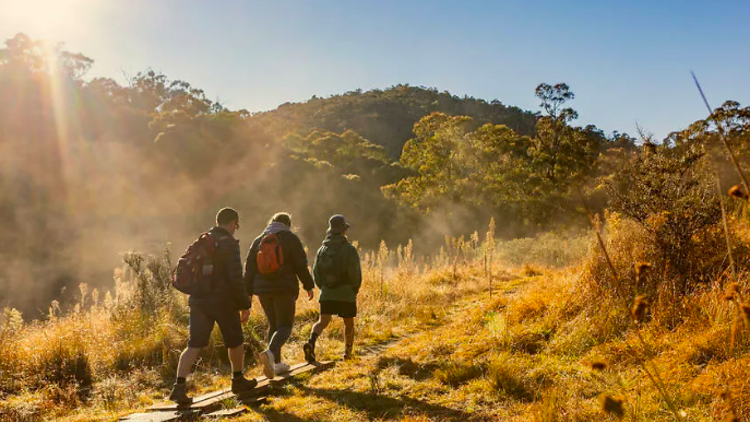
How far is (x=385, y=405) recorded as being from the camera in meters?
4.33

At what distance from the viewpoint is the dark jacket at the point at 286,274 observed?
18.2 ft

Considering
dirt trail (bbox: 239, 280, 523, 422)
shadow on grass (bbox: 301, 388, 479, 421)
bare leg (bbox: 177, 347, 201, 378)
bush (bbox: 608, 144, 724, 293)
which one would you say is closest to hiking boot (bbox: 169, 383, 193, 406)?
bare leg (bbox: 177, 347, 201, 378)

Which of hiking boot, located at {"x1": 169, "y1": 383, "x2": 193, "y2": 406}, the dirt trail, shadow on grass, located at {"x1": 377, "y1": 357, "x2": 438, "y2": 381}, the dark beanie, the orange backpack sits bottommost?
shadow on grass, located at {"x1": 377, "y1": 357, "x2": 438, "y2": 381}

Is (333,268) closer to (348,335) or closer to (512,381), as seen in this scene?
(348,335)

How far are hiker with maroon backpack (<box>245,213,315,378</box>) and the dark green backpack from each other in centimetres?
42

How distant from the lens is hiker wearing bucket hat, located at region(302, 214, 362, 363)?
5.98 meters

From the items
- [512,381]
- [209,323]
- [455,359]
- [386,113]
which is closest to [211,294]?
[209,323]

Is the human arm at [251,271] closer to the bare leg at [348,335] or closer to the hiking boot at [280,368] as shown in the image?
the hiking boot at [280,368]

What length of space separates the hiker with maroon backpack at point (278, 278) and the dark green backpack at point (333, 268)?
42 centimetres

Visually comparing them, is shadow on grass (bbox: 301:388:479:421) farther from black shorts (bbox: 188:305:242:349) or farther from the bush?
the bush

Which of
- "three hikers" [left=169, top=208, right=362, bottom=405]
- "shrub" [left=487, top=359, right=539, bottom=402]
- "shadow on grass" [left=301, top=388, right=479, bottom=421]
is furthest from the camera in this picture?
"three hikers" [left=169, top=208, right=362, bottom=405]

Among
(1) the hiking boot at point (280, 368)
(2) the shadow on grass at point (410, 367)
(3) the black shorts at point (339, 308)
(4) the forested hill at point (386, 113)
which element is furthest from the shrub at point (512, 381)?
(4) the forested hill at point (386, 113)

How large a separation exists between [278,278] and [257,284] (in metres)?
0.28

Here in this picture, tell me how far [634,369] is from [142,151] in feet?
137
